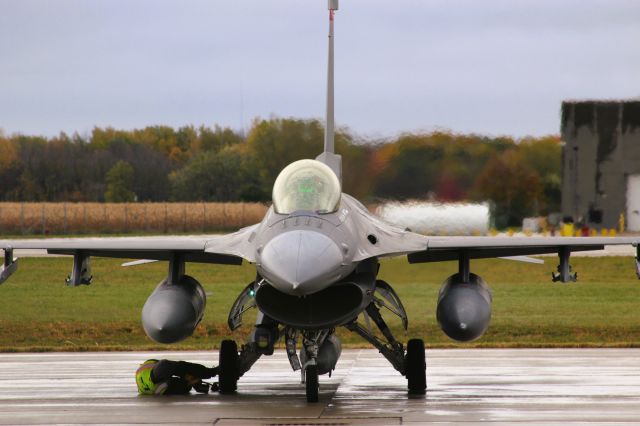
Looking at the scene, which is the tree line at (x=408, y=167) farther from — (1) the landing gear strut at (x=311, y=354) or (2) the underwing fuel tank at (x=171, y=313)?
(1) the landing gear strut at (x=311, y=354)

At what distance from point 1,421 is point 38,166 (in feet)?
118

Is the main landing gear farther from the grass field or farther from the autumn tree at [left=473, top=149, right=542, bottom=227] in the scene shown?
the autumn tree at [left=473, top=149, right=542, bottom=227]

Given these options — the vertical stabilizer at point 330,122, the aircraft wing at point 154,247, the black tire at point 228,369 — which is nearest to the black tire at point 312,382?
the aircraft wing at point 154,247

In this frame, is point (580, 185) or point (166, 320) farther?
point (580, 185)

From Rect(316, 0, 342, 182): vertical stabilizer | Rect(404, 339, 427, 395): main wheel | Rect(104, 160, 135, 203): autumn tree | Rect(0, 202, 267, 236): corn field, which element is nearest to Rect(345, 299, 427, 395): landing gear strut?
Rect(404, 339, 427, 395): main wheel

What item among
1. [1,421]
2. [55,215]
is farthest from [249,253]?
[55,215]

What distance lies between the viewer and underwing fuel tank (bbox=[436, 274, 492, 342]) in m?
13.7

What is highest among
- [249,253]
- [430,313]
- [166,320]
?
[249,253]

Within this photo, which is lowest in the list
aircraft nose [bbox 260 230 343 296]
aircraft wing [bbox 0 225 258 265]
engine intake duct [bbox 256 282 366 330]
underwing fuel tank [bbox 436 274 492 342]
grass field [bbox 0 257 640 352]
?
grass field [bbox 0 257 640 352]

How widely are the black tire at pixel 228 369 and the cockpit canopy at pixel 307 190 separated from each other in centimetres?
287

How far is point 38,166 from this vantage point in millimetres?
47250

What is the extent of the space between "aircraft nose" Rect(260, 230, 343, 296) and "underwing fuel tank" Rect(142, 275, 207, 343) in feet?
7.82

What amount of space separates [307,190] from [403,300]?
1469 cm

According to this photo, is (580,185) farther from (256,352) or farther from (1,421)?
(1,421)
